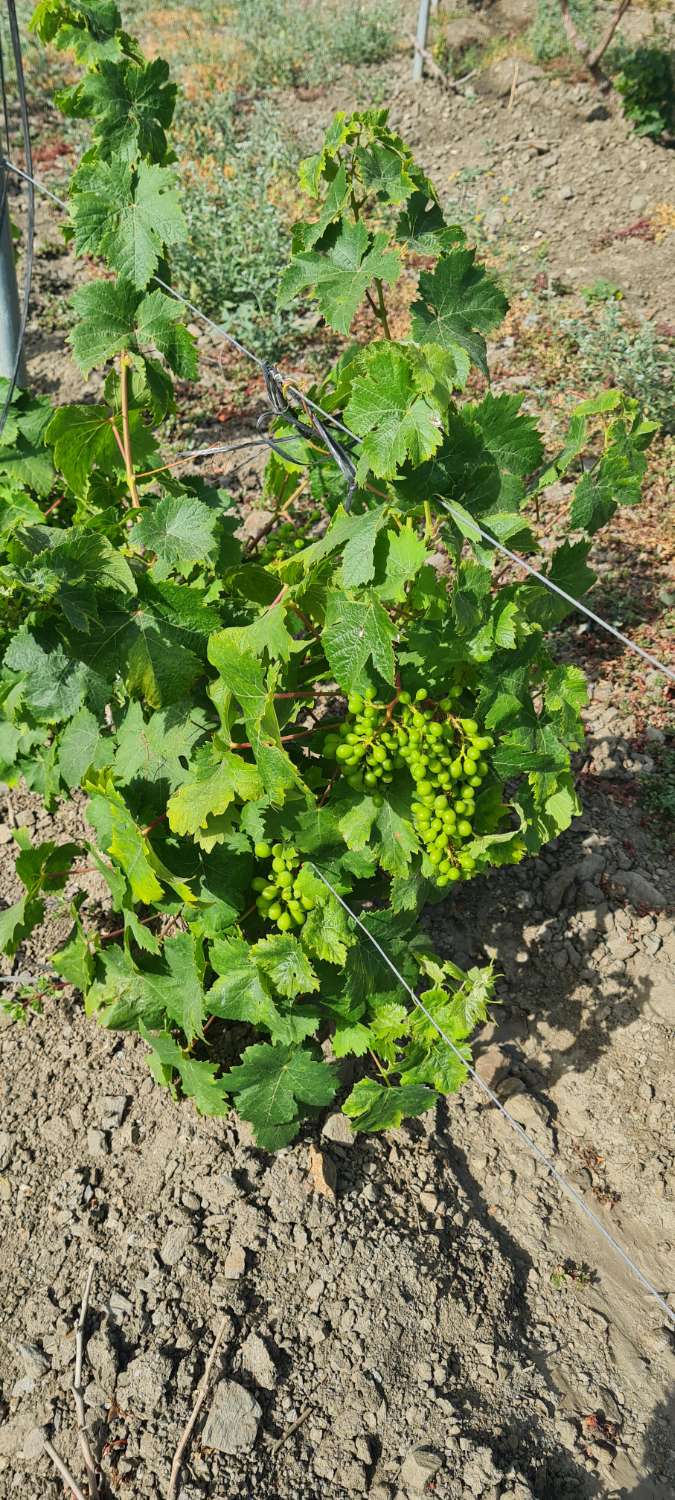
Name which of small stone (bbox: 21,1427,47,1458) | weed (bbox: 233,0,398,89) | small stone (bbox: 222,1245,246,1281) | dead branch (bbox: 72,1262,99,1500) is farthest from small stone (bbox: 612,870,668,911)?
weed (bbox: 233,0,398,89)

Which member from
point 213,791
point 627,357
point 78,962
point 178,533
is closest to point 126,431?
point 178,533

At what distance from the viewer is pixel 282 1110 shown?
2.38 metres

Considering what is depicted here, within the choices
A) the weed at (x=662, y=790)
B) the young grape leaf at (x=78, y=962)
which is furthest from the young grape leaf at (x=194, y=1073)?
the weed at (x=662, y=790)

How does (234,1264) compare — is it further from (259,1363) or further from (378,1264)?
(378,1264)

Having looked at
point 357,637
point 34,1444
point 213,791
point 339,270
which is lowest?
A: point 34,1444

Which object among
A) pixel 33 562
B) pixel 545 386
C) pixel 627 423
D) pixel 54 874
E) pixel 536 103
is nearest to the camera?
pixel 33 562

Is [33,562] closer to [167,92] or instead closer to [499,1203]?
[167,92]

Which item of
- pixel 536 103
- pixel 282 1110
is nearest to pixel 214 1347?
pixel 282 1110

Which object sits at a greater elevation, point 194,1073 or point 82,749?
point 82,749

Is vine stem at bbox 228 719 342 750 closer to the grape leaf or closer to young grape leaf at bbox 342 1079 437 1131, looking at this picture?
young grape leaf at bbox 342 1079 437 1131

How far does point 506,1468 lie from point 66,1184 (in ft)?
4.14

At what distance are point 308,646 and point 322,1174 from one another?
1386 millimetres

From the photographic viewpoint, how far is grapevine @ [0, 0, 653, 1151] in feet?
5.93

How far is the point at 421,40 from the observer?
8.28 meters
